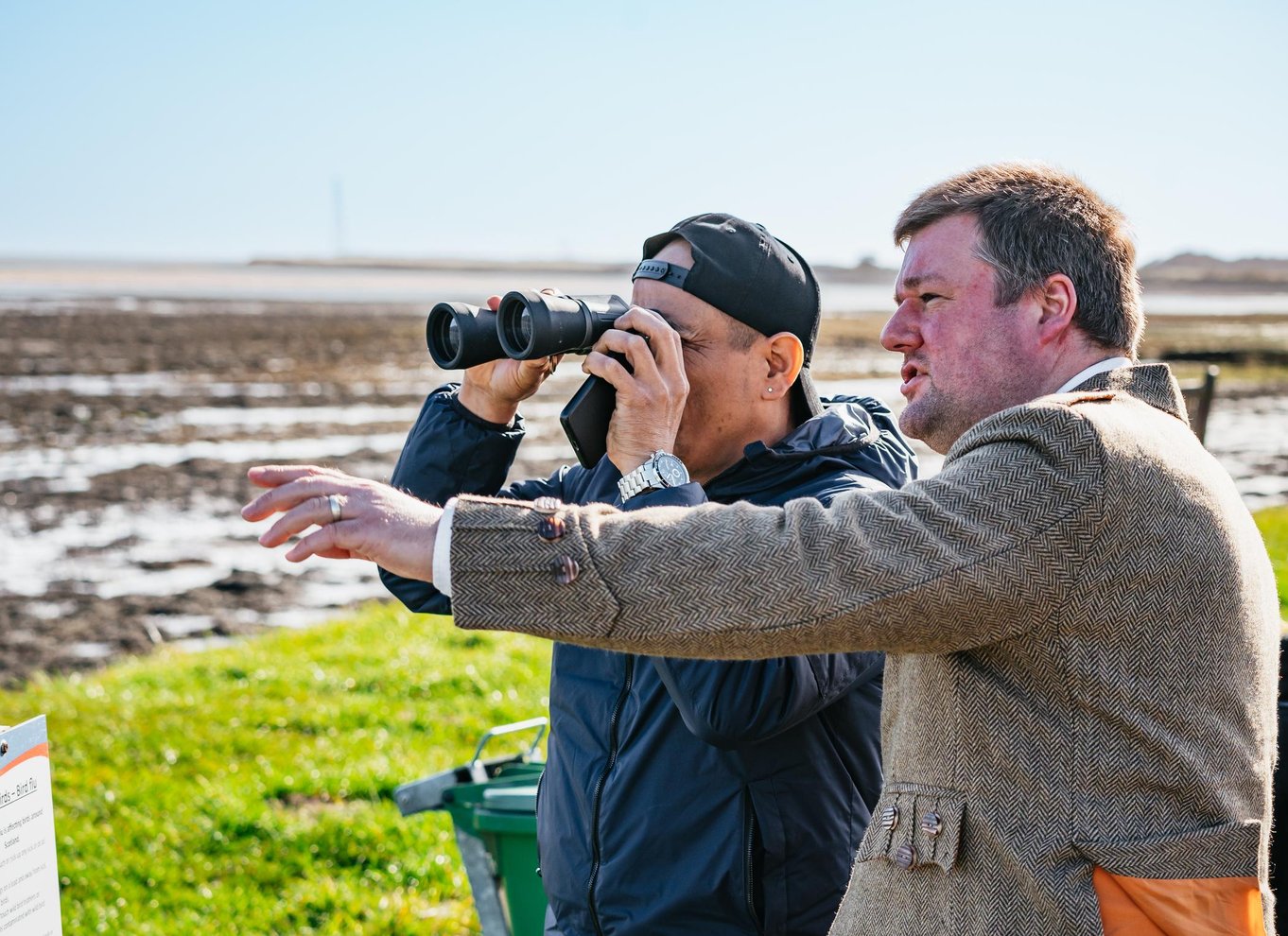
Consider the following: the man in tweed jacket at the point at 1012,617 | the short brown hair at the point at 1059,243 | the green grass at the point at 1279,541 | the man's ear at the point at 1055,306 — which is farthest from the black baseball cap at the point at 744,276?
the green grass at the point at 1279,541

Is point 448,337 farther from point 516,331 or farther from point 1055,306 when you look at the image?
point 1055,306

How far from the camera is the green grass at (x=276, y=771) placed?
13.2ft

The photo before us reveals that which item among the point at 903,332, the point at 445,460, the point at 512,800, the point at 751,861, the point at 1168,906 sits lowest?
the point at 512,800

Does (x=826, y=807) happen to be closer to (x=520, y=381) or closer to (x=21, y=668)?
(x=520, y=381)

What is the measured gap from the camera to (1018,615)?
4.69 feet

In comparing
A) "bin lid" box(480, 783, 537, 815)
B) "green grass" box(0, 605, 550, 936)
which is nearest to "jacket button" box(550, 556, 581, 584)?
"bin lid" box(480, 783, 537, 815)

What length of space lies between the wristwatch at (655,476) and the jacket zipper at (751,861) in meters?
0.58

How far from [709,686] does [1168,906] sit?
2.37 ft

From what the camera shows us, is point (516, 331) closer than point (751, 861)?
No

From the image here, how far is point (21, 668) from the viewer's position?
6.71 metres

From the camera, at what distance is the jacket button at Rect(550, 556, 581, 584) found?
1.42m

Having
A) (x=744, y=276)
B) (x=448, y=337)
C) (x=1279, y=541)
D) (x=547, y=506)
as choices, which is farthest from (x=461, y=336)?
(x=1279, y=541)

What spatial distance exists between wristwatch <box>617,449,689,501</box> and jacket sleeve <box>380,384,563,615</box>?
32.4 inches

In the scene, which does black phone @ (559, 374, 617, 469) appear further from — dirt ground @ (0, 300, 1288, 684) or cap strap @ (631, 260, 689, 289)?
dirt ground @ (0, 300, 1288, 684)
